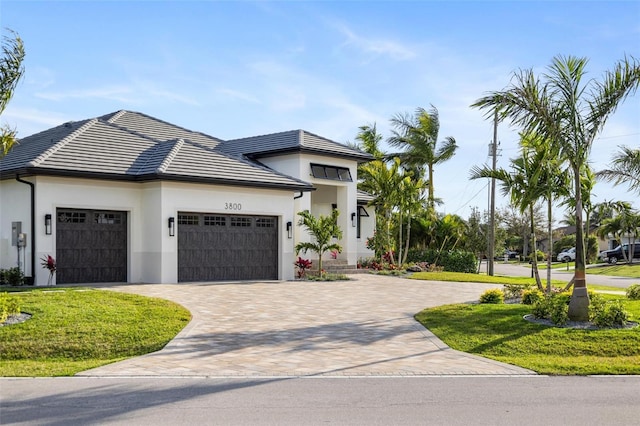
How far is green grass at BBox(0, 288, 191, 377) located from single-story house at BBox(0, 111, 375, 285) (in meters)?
5.88

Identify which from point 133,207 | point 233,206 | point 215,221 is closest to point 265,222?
point 233,206

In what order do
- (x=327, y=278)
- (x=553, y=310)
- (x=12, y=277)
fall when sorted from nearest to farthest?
(x=553, y=310), (x=12, y=277), (x=327, y=278)

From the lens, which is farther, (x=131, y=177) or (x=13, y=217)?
(x=131, y=177)

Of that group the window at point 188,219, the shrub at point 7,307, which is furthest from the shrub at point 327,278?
the shrub at point 7,307

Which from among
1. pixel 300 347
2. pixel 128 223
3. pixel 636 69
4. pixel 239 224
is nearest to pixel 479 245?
pixel 239 224

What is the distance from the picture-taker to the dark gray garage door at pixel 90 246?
21.0 m

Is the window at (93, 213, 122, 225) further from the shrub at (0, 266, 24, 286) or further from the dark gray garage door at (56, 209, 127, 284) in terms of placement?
the shrub at (0, 266, 24, 286)

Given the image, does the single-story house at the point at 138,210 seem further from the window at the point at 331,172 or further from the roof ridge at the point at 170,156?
the window at the point at 331,172

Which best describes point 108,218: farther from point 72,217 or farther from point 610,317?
point 610,317

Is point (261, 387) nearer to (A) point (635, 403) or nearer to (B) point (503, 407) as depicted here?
(B) point (503, 407)

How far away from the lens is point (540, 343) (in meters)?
12.3

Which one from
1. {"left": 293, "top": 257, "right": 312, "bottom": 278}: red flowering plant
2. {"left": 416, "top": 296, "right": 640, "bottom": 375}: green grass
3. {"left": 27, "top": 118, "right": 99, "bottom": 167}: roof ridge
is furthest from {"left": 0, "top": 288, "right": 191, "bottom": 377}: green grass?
{"left": 293, "top": 257, "right": 312, "bottom": 278}: red flowering plant

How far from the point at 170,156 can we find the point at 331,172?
29.4 feet

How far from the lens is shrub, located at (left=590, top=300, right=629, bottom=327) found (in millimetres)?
13336
